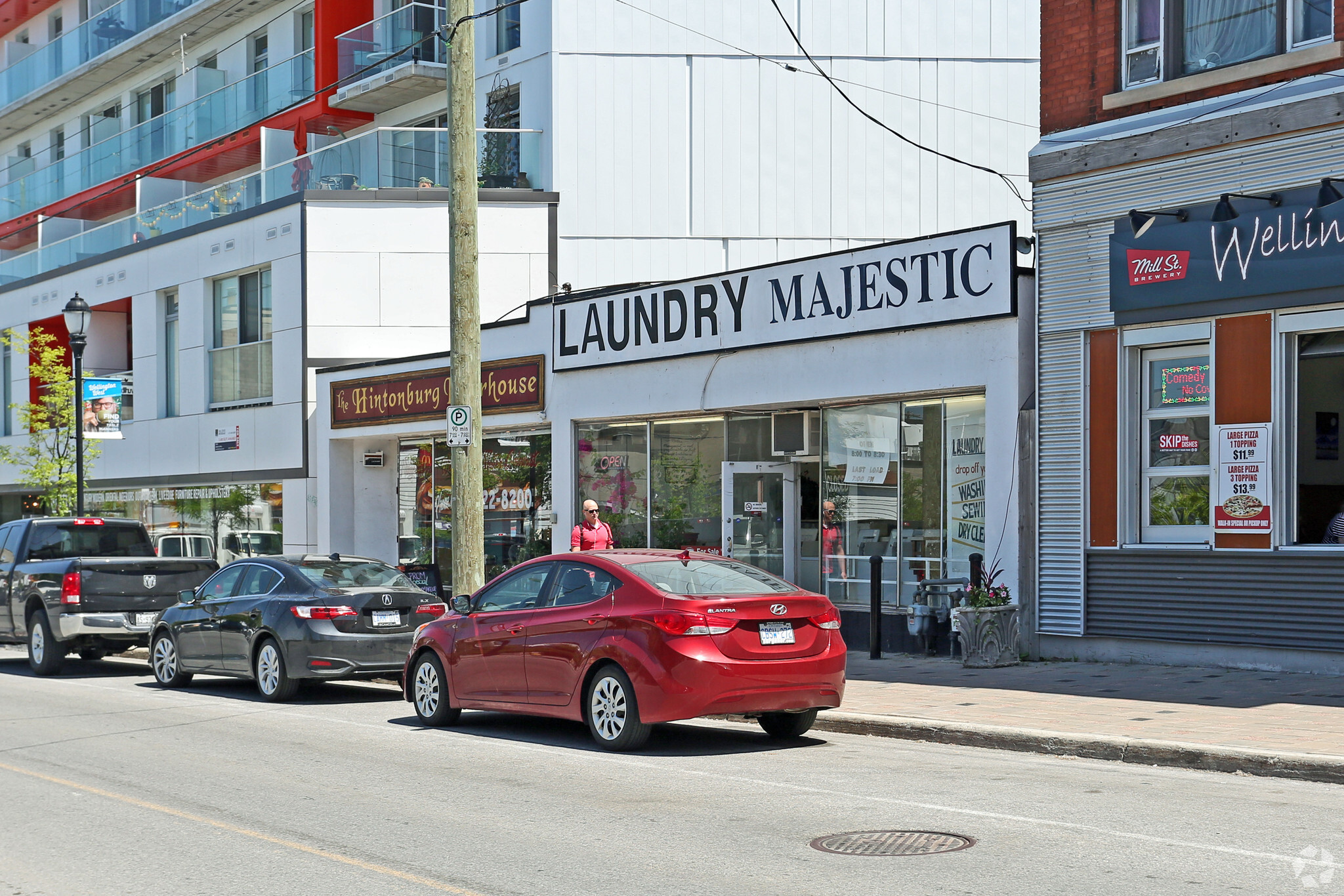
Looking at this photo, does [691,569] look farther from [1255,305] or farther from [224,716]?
[1255,305]

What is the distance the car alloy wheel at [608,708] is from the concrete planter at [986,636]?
5.30m

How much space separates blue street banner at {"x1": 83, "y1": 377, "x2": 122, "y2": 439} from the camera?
28.1 meters

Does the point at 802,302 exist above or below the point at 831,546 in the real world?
above

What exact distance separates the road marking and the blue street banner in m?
18.8

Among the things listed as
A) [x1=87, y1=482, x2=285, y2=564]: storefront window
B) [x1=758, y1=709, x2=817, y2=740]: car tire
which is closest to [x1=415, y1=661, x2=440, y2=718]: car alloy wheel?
[x1=758, y1=709, x2=817, y2=740]: car tire

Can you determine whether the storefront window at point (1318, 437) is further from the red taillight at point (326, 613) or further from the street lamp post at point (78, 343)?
the street lamp post at point (78, 343)

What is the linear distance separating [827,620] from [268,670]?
6.61 m

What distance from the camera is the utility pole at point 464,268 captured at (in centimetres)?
1598

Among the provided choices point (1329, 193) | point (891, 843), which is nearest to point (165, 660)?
point (891, 843)

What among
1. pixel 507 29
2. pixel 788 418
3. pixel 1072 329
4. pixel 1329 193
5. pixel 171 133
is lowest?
pixel 788 418

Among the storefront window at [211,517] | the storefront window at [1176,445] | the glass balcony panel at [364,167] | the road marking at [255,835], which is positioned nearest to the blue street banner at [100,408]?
the storefront window at [211,517]

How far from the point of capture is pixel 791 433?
18688 millimetres

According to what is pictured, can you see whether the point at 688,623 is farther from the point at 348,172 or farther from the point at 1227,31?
the point at 348,172

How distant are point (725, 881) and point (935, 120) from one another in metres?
21.5
